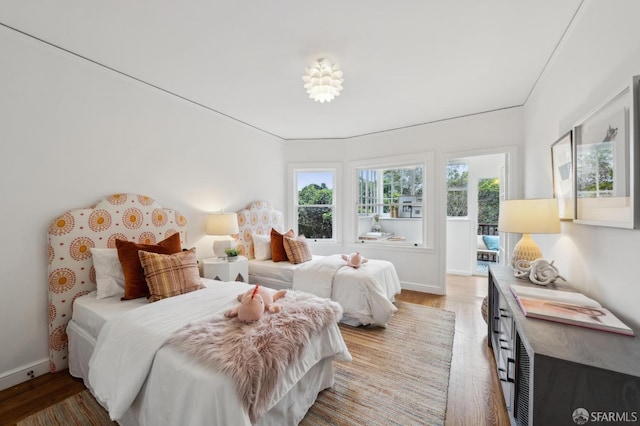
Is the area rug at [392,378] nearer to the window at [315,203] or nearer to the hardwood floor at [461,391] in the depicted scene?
the hardwood floor at [461,391]

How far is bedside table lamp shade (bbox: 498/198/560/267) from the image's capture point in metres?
1.91

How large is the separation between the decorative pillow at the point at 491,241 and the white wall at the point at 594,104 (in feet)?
10.1

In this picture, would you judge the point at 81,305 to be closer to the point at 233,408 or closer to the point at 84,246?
the point at 84,246

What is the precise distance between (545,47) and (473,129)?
61.1 inches

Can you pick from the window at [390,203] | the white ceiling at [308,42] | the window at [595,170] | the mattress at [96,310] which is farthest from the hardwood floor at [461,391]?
the white ceiling at [308,42]

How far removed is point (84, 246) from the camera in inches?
86.6

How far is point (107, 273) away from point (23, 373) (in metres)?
0.87

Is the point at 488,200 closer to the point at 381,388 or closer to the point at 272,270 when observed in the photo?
the point at 272,270

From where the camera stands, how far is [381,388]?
6.17ft

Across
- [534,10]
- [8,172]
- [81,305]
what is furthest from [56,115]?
[534,10]

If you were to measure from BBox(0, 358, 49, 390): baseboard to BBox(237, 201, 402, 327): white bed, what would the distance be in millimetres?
1970

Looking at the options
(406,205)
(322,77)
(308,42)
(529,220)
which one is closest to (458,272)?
(406,205)

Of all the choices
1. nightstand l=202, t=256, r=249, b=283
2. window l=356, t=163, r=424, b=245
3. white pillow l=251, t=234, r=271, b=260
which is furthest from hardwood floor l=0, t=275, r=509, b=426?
white pillow l=251, t=234, r=271, b=260

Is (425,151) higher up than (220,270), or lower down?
higher up
